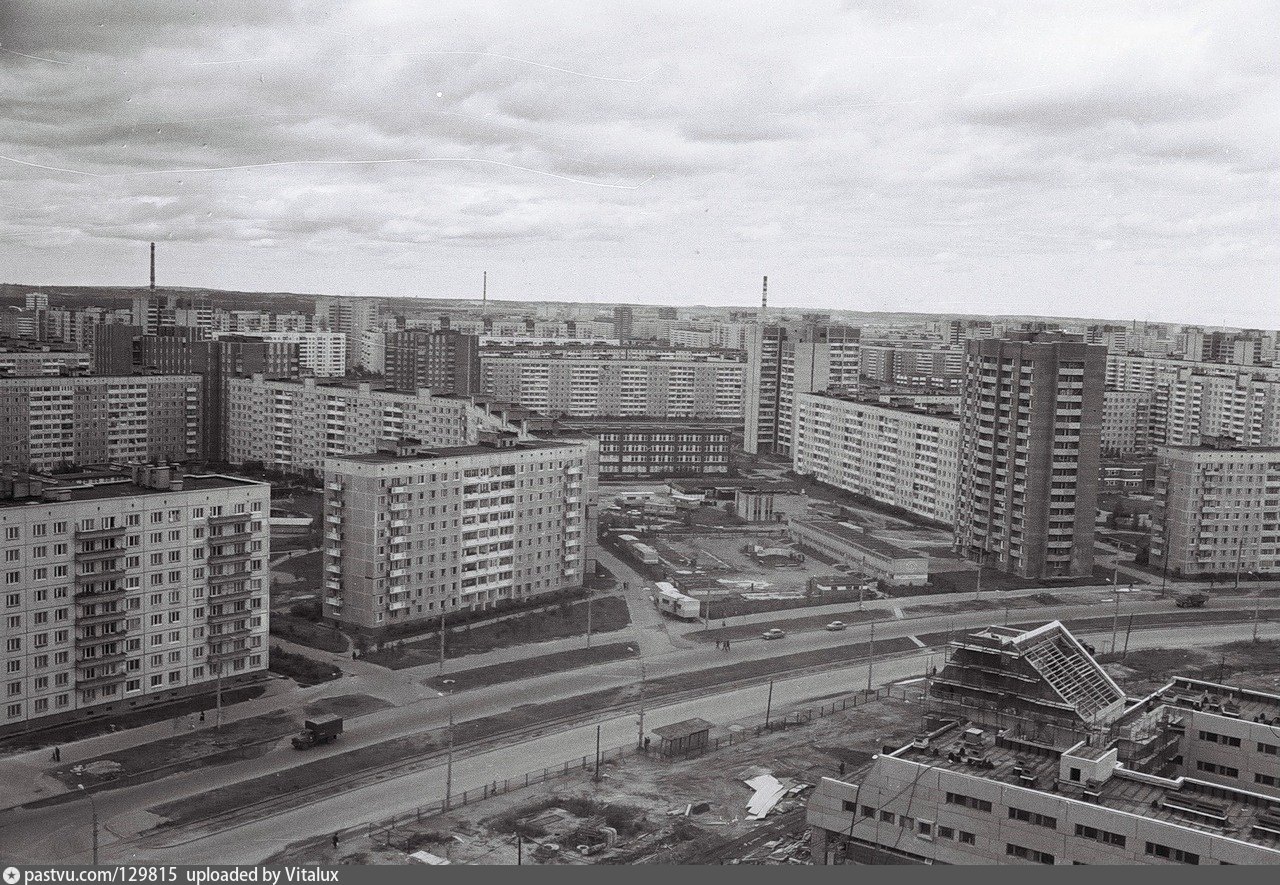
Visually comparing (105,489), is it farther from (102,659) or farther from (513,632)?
(513,632)

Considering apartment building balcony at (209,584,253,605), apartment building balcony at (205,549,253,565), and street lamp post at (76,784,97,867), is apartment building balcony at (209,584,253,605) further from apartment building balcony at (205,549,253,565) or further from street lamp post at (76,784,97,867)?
street lamp post at (76,784,97,867)

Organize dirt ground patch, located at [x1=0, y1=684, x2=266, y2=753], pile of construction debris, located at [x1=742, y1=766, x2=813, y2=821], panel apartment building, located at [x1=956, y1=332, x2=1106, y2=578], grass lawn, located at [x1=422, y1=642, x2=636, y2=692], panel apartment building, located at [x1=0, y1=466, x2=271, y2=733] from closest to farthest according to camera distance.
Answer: pile of construction debris, located at [x1=742, y1=766, x2=813, y2=821] → dirt ground patch, located at [x1=0, y1=684, x2=266, y2=753] → panel apartment building, located at [x1=0, y1=466, x2=271, y2=733] → grass lawn, located at [x1=422, y1=642, x2=636, y2=692] → panel apartment building, located at [x1=956, y1=332, x2=1106, y2=578]

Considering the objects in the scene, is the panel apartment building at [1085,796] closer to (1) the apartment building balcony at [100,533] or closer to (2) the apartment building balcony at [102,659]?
(2) the apartment building balcony at [102,659]

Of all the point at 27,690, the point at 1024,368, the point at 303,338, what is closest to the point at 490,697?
the point at 27,690

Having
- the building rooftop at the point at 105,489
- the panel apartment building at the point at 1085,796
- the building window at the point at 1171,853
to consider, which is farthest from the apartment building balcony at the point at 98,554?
the building window at the point at 1171,853

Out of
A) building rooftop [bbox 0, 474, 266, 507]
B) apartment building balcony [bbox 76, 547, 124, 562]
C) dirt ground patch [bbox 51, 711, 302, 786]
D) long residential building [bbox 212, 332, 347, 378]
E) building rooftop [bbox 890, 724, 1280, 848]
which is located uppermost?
long residential building [bbox 212, 332, 347, 378]

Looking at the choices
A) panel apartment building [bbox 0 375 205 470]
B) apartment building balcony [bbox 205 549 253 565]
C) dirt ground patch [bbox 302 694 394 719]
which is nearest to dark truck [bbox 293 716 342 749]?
dirt ground patch [bbox 302 694 394 719]
